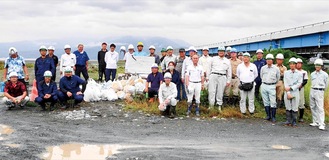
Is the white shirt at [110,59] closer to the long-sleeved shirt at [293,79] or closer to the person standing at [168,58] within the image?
the person standing at [168,58]

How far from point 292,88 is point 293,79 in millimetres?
266

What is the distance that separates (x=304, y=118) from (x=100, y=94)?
715cm

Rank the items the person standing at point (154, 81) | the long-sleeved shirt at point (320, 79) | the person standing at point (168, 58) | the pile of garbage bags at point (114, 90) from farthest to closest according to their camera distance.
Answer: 1. the pile of garbage bags at point (114, 90)
2. the person standing at point (168, 58)
3. the person standing at point (154, 81)
4. the long-sleeved shirt at point (320, 79)

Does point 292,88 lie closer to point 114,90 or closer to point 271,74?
point 271,74

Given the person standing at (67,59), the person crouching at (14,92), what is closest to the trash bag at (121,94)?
the person standing at (67,59)

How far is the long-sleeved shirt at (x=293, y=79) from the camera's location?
10.7m

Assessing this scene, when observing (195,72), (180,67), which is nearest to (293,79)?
(195,72)

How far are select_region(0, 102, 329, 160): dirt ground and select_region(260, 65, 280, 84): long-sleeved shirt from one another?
4.29 feet

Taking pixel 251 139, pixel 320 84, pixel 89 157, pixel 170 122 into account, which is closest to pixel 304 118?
pixel 320 84

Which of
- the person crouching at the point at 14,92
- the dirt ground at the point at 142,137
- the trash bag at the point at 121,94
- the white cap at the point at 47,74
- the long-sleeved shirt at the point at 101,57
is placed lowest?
the dirt ground at the point at 142,137

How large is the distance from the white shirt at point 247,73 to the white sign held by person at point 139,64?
3693mm

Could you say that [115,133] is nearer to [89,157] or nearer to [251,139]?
[89,157]

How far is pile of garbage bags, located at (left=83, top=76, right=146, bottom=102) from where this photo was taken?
A: 13352 mm

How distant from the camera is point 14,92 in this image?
11.7 metres
